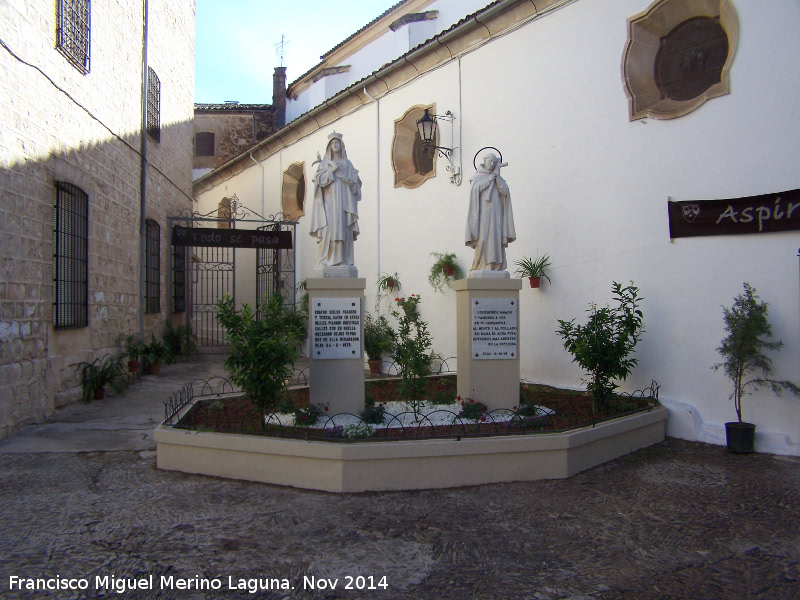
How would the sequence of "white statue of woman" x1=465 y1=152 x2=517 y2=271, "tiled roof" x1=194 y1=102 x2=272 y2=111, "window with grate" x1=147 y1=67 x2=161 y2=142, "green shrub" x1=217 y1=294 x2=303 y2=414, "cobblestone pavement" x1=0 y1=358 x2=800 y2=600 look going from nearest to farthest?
"cobblestone pavement" x1=0 y1=358 x2=800 y2=600 → "green shrub" x1=217 y1=294 x2=303 y2=414 → "white statue of woman" x1=465 y1=152 x2=517 y2=271 → "window with grate" x1=147 y1=67 x2=161 y2=142 → "tiled roof" x1=194 y1=102 x2=272 y2=111

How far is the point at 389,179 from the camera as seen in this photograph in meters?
11.2

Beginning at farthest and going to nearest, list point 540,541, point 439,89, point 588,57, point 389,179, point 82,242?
point 389,179, point 439,89, point 82,242, point 588,57, point 540,541

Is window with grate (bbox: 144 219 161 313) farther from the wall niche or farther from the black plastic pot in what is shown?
the black plastic pot

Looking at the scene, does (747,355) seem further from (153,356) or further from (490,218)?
(153,356)

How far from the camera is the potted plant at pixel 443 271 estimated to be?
962 cm

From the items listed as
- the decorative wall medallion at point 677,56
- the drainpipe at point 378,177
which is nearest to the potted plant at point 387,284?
the drainpipe at point 378,177

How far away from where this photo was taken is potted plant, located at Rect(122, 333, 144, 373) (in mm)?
9578

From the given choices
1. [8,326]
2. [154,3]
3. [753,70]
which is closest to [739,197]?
[753,70]

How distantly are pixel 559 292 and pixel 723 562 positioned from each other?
4773 millimetres

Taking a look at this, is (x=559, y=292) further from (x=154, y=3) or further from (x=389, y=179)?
(x=154, y=3)

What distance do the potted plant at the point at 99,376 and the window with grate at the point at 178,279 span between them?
4.58 m

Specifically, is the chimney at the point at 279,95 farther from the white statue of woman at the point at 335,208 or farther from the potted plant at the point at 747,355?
the potted plant at the point at 747,355

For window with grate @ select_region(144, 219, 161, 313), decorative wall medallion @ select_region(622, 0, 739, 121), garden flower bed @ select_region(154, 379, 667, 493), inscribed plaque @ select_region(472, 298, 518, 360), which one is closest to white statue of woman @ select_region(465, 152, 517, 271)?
inscribed plaque @ select_region(472, 298, 518, 360)

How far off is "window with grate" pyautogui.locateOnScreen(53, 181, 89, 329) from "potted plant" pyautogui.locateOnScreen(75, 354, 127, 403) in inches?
24.0
